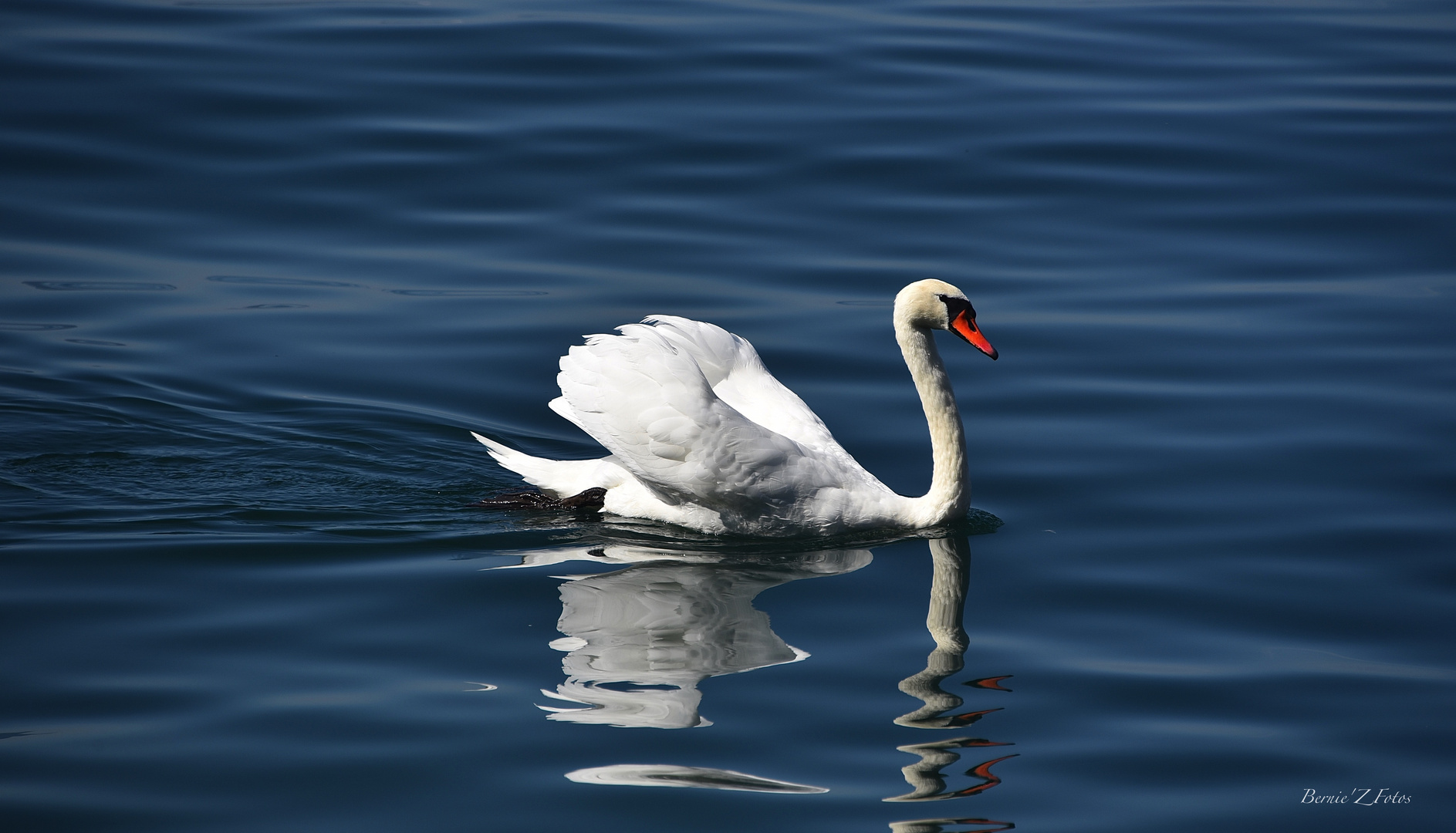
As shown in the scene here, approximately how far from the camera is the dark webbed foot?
28.3 feet

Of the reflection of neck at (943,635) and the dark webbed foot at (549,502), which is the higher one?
the dark webbed foot at (549,502)

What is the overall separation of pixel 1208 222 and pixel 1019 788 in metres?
8.40

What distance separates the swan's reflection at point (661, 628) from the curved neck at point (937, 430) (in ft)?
1.64

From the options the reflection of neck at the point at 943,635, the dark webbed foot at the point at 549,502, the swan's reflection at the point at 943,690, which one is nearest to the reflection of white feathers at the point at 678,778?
the swan's reflection at the point at 943,690

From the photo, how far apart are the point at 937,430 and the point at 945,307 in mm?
695

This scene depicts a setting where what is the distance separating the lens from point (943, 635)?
709 centimetres

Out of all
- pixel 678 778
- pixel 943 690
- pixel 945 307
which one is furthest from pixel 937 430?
pixel 678 778

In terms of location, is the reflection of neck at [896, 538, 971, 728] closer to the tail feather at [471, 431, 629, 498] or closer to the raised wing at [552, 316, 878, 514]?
the raised wing at [552, 316, 878, 514]

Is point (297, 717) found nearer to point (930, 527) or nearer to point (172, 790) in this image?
point (172, 790)

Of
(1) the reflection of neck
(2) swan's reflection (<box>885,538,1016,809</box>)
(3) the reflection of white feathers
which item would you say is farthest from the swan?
(3) the reflection of white feathers

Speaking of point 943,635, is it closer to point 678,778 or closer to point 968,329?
point 678,778

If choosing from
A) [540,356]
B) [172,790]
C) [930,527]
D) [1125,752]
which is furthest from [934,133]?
[172,790]

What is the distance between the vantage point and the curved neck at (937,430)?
8391mm

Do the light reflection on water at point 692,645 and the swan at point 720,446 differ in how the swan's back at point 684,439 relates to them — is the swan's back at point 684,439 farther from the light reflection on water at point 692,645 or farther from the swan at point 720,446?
the light reflection on water at point 692,645
